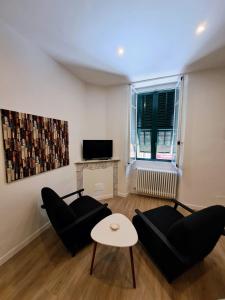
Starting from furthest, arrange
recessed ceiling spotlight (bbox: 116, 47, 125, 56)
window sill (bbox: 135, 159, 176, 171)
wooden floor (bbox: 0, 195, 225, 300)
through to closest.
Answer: window sill (bbox: 135, 159, 176, 171), recessed ceiling spotlight (bbox: 116, 47, 125, 56), wooden floor (bbox: 0, 195, 225, 300)

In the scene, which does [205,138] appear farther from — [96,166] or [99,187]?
[99,187]

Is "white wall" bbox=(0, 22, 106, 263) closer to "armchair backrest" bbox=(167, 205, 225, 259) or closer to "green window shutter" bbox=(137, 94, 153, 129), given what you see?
"green window shutter" bbox=(137, 94, 153, 129)

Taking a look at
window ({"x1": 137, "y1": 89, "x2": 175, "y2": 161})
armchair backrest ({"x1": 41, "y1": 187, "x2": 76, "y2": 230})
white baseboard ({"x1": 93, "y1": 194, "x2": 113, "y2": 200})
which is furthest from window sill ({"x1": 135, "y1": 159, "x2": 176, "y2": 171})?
armchair backrest ({"x1": 41, "y1": 187, "x2": 76, "y2": 230})

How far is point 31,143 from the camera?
73.4 inches

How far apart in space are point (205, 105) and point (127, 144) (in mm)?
1736

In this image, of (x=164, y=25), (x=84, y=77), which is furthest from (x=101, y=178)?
(x=164, y=25)

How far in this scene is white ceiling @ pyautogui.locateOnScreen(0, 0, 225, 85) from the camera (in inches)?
51.2

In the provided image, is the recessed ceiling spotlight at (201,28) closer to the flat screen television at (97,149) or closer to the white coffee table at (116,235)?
the flat screen television at (97,149)

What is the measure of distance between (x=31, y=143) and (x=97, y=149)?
1479 mm

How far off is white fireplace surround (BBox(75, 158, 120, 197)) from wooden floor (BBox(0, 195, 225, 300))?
133 cm

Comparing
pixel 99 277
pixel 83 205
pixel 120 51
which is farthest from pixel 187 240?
pixel 120 51

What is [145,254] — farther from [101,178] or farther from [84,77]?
[84,77]

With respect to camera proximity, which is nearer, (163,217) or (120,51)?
(163,217)

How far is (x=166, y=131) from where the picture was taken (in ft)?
11.2
